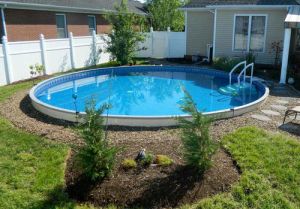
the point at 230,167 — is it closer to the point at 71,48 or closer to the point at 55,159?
the point at 55,159

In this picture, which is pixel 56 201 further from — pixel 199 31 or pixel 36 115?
pixel 199 31

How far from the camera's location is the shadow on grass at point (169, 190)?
5.23m

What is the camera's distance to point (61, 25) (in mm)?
21109

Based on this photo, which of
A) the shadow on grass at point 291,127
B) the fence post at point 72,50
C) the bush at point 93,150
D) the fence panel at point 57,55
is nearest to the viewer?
the bush at point 93,150

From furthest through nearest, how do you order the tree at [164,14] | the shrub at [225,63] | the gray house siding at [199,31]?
the tree at [164,14] < the gray house siding at [199,31] < the shrub at [225,63]

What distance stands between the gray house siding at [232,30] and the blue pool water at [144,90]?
198 centimetres

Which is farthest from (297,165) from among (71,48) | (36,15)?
(36,15)

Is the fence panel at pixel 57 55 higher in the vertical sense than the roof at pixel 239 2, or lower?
lower

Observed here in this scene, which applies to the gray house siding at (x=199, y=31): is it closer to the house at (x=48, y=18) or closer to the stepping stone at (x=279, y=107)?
the house at (x=48, y=18)

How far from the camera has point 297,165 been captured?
6.05 m

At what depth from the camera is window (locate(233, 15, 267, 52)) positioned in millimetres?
17219

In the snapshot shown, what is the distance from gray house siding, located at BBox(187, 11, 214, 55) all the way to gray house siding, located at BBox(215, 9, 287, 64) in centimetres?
215

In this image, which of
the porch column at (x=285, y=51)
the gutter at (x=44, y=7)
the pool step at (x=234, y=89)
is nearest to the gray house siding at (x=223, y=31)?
the porch column at (x=285, y=51)

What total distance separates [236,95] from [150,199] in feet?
30.0
